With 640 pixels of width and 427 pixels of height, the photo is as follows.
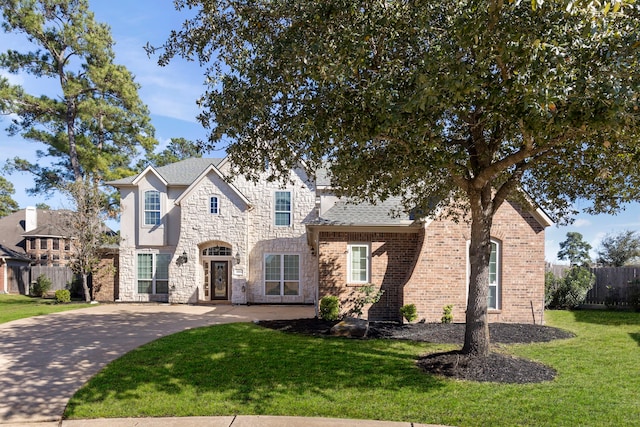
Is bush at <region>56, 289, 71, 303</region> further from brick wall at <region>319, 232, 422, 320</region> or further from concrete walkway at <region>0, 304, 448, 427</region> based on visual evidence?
brick wall at <region>319, 232, 422, 320</region>

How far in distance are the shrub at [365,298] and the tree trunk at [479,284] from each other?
4880 mm

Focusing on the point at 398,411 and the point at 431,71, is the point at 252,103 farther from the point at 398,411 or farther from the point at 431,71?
the point at 398,411

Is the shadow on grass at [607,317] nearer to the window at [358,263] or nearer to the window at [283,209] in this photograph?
the window at [358,263]

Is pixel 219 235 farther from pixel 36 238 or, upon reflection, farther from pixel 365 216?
pixel 36 238

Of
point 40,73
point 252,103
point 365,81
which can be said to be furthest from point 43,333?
point 40,73

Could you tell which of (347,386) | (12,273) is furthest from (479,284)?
(12,273)

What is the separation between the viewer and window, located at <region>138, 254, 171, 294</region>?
66.8 ft

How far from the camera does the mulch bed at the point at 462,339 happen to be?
293 inches

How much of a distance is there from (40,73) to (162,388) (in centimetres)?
2751

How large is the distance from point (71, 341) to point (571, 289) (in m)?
18.1

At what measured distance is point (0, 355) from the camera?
934 cm

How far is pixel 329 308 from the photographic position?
43.3 ft

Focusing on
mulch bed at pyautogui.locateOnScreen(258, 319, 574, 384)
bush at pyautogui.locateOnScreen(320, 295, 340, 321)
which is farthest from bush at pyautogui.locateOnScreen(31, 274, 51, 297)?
Result: bush at pyautogui.locateOnScreen(320, 295, 340, 321)

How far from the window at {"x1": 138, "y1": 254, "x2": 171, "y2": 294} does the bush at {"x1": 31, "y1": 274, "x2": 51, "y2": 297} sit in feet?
32.3
